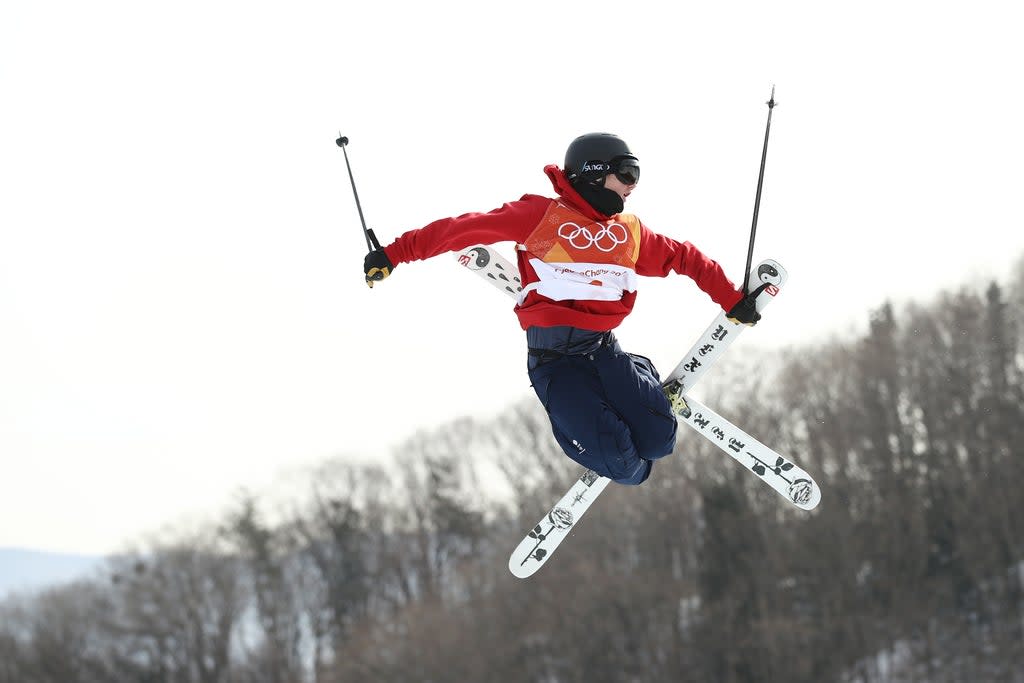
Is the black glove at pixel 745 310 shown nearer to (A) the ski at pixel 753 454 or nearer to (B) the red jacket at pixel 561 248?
(B) the red jacket at pixel 561 248

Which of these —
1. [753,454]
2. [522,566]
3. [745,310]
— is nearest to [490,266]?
[745,310]

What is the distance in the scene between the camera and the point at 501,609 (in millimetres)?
43531

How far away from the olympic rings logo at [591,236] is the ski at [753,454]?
1760 millimetres

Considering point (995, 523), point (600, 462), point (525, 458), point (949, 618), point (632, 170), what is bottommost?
point (600, 462)

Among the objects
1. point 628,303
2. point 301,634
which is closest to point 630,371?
point 628,303

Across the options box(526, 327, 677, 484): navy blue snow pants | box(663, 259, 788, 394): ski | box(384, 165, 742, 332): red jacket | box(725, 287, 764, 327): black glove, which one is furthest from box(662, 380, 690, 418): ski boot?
box(384, 165, 742, 332): red jacket

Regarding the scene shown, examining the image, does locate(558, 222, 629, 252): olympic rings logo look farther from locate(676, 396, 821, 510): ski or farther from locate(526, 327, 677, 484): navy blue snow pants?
locate(676, 396, 821, 510): ski

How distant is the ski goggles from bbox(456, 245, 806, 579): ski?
121 centimetres

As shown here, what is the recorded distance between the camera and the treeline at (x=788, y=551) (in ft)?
131

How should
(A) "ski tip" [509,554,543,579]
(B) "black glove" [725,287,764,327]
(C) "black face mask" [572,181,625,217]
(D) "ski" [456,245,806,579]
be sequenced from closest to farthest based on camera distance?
(C) "black face mask" [572,181,625,217] → (B) "black glove" [725,287,764,327] → (D) "ski" [456,245,806,579] → (A) "ski tip" [509,554,543,579]

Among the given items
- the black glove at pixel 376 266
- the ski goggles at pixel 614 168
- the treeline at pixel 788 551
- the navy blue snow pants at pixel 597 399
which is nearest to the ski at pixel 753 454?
the navy blue snow pants at pixel 597 399

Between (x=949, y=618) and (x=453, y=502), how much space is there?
22890 mm

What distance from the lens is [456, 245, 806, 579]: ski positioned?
7125mm

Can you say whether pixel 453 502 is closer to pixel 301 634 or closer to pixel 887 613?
pixel 301 634
